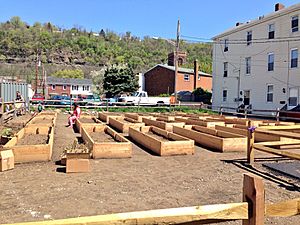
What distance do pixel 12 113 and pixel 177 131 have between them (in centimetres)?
1079

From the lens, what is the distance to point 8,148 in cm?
670

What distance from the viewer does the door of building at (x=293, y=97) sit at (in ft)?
74.7

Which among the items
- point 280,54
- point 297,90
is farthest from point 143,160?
point 280,54

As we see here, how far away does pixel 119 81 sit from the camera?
143 ft

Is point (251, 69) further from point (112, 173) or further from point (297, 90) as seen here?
point (112, 173)

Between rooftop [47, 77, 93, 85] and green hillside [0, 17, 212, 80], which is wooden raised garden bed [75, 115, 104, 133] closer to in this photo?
rooftop [47, 77, 93, 85]

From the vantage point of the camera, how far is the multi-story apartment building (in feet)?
76.7

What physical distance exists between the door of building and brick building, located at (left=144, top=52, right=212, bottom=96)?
2284 cm

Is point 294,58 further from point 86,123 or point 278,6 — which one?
point 86,123

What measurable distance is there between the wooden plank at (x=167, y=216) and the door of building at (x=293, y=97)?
23.3 metres

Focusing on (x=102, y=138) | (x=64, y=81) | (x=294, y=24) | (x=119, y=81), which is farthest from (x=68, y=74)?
(x=102, y=138)

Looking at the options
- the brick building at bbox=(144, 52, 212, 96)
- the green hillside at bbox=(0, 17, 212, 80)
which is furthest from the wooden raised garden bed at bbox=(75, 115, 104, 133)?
the green hillside at bbox=(0, 17, 212, 80)

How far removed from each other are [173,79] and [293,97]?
24.5 meters

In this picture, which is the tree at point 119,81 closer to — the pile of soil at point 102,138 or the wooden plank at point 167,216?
the pile of soil at point 102,138
